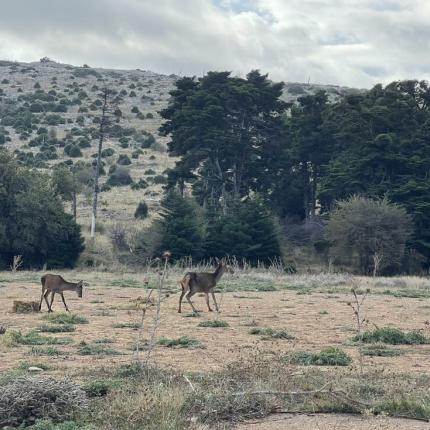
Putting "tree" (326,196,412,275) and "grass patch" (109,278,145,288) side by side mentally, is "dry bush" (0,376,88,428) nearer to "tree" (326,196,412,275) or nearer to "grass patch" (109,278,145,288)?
"grass patch" (109,278,145,288)

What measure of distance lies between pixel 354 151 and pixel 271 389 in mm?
45546

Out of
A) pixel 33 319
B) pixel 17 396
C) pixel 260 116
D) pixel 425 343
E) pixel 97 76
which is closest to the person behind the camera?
pixel 17 396

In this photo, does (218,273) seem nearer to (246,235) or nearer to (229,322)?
(229,322)

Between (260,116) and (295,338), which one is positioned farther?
(260,116)

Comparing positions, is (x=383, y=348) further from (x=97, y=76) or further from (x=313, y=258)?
(x=97, y=76)

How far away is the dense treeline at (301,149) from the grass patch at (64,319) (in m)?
29.1

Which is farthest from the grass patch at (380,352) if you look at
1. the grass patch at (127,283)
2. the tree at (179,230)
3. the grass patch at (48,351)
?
the tree at (179,230)

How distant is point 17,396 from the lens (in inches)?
346

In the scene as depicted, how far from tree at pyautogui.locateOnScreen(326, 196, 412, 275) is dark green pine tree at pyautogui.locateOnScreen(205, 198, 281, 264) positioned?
400cm

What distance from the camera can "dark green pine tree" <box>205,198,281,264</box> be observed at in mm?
48688

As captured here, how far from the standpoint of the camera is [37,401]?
29.2 ft

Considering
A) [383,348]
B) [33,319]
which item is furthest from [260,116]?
[383,348]

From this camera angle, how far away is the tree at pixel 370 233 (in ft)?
154

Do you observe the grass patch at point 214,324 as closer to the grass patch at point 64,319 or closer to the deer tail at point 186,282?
the grass patch at point 64,319
